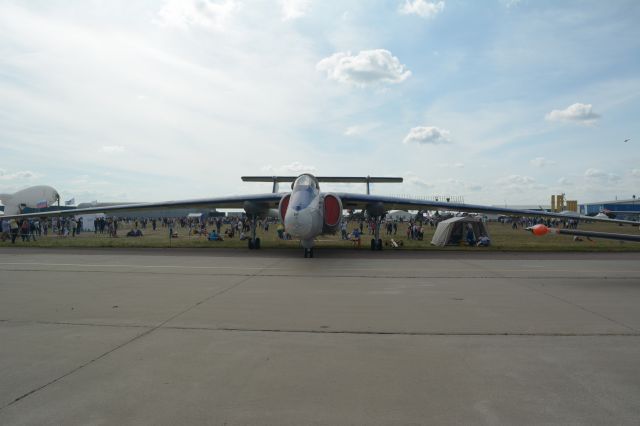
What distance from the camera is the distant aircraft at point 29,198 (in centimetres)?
5769

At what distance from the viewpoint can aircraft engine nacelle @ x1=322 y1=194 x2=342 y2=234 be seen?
16922mm

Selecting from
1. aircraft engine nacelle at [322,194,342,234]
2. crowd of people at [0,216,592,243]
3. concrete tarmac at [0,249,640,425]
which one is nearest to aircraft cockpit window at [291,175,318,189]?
aircraft engine nacelle at [322,194,342,234]

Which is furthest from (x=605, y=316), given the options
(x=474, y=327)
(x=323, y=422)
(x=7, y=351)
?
(x=7, y=351)

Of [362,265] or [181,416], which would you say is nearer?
[181,416]

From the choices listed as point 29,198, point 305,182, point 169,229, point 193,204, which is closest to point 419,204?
point 305,182

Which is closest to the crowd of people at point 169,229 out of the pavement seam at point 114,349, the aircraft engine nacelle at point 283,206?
the aircraft engine nacelle at point 283,206

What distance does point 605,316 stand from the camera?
649 cm

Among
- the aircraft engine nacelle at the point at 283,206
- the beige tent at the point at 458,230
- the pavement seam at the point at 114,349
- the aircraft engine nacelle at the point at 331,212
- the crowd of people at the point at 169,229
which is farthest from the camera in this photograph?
the crowd of people at the point at 169,229

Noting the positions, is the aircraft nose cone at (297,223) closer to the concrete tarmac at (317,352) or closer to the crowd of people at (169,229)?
the crowd of people at (169,229)

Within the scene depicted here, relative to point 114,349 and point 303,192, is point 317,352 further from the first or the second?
point 303,192

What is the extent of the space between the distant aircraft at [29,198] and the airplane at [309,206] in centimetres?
4733

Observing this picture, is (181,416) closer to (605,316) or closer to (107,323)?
(107,323)

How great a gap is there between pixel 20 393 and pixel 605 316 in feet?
25.4

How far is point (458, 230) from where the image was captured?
23609 mm
